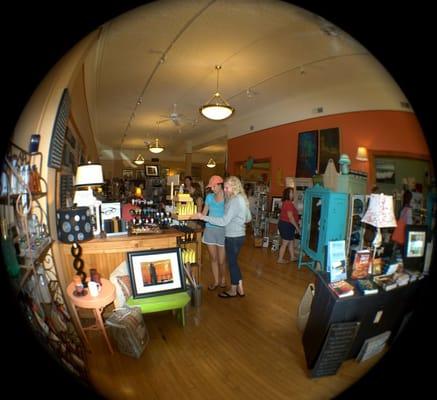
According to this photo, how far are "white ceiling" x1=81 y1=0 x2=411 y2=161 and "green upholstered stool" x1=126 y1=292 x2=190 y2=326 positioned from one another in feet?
1.69

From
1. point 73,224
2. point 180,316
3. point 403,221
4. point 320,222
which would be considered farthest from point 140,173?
point 403,221

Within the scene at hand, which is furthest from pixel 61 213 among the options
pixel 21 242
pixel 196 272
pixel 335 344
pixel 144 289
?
pixel 335 344

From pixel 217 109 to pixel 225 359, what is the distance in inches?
33.8

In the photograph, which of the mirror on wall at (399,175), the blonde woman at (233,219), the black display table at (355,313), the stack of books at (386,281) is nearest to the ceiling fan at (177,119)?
the blonde woman at (233,219)

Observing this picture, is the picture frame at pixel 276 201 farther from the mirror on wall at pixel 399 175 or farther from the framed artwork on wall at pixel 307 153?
the mirror on wall at pixel 399 175

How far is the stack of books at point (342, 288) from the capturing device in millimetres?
729

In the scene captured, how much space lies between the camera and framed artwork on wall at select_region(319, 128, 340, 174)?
28.8 inches

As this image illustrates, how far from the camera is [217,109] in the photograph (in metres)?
0.83

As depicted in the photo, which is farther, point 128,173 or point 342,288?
point 128,173

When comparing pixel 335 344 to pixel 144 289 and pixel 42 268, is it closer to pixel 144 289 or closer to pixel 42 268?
pixel 144 289

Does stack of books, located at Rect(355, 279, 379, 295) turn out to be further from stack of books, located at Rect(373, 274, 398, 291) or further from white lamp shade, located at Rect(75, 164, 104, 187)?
white lamp shade, located at Rect(75, 164, 104, 187)

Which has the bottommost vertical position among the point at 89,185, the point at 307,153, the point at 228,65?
the point at 89,185

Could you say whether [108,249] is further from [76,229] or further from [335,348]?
[335,348]

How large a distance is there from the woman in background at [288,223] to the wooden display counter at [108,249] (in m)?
0.42
